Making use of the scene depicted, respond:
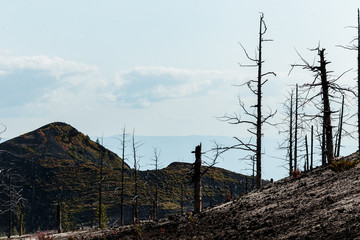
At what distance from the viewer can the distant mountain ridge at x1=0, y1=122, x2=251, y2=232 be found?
3403 inches

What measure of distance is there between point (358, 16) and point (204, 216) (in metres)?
19.0

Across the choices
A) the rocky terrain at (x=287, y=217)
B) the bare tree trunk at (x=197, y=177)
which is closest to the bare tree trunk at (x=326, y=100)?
the rocky terrain at (x=287, y=217)

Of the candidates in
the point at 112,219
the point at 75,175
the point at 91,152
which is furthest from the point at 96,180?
the point at 91,152

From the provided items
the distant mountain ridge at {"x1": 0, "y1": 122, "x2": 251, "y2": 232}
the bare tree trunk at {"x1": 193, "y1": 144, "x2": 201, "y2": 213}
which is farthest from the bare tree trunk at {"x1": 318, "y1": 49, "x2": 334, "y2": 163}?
the distant mountain ridge at {"x1": 0, "y1": 122, "x2": 251, "y2": 232}

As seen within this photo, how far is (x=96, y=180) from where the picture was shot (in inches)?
3986

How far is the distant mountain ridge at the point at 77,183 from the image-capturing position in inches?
3403

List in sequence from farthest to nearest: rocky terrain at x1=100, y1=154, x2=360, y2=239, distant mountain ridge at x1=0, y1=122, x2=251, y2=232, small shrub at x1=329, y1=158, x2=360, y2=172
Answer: distant mountain ridge at x1=0, y1=122, x2=251, y2=232
small shrub at x1=329, y1=158, x2=360, y2=172
rocky terrain at x1=100, y1=154, x2=360, y2=239

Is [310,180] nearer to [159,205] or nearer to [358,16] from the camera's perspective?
[358,16]

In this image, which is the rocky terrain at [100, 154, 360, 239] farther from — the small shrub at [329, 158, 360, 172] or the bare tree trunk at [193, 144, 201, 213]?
the bare tree trunk at [193, 144, 201, 213]

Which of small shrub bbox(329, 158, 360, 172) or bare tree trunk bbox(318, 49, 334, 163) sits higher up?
bare tree trunk bbox(318, 49, 334, 163)

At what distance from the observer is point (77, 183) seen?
332 ft

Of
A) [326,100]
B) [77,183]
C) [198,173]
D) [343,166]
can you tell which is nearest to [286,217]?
[343,166]

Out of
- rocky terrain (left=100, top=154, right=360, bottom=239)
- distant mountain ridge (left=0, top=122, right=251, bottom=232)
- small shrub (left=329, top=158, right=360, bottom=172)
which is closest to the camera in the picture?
rocky terrain (left=100, top=154, right=360, bottom=239)

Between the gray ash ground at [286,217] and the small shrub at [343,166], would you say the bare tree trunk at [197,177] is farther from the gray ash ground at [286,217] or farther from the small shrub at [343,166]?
the small shrub at [343,166]
